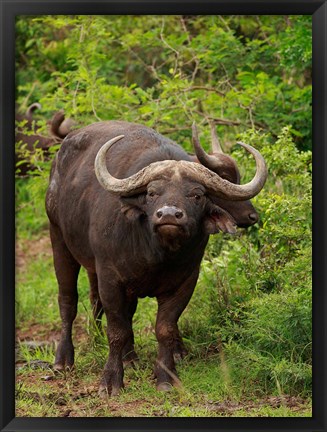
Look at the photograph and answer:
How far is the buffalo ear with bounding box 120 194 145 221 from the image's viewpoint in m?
7.13

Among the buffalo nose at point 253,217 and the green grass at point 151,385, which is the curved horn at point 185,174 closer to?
the buffalo nose at point 253,217

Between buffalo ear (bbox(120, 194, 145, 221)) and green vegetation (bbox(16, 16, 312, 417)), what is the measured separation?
3.93ft

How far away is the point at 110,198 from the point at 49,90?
223 inches

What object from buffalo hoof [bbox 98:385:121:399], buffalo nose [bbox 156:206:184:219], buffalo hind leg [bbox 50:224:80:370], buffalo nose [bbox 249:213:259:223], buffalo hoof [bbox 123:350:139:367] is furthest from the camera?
buffalo hind leg [bbox 50:224:80:370]

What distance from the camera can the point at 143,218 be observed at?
7.24 metres

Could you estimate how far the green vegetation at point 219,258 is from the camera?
736 centimetres

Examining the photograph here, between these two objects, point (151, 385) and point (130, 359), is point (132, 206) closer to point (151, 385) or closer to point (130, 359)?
point (151, 385)

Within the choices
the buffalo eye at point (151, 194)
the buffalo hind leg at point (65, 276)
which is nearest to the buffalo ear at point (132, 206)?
the buffalo eye at point (151, 194)

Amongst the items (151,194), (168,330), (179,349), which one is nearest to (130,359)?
(179,349)

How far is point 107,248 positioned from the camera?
743 cm

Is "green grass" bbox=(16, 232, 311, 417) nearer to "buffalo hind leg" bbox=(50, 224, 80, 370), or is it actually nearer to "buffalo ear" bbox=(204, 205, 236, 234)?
"buffalo hind leg" bbox=(50, 224, 80, 370)

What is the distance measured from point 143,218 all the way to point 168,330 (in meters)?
0.80

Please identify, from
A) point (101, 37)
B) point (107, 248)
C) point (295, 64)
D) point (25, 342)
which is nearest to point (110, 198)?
point (107, 248)

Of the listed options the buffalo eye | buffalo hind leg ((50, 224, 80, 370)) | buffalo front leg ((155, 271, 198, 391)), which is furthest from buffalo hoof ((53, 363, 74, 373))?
the buffalo eye
